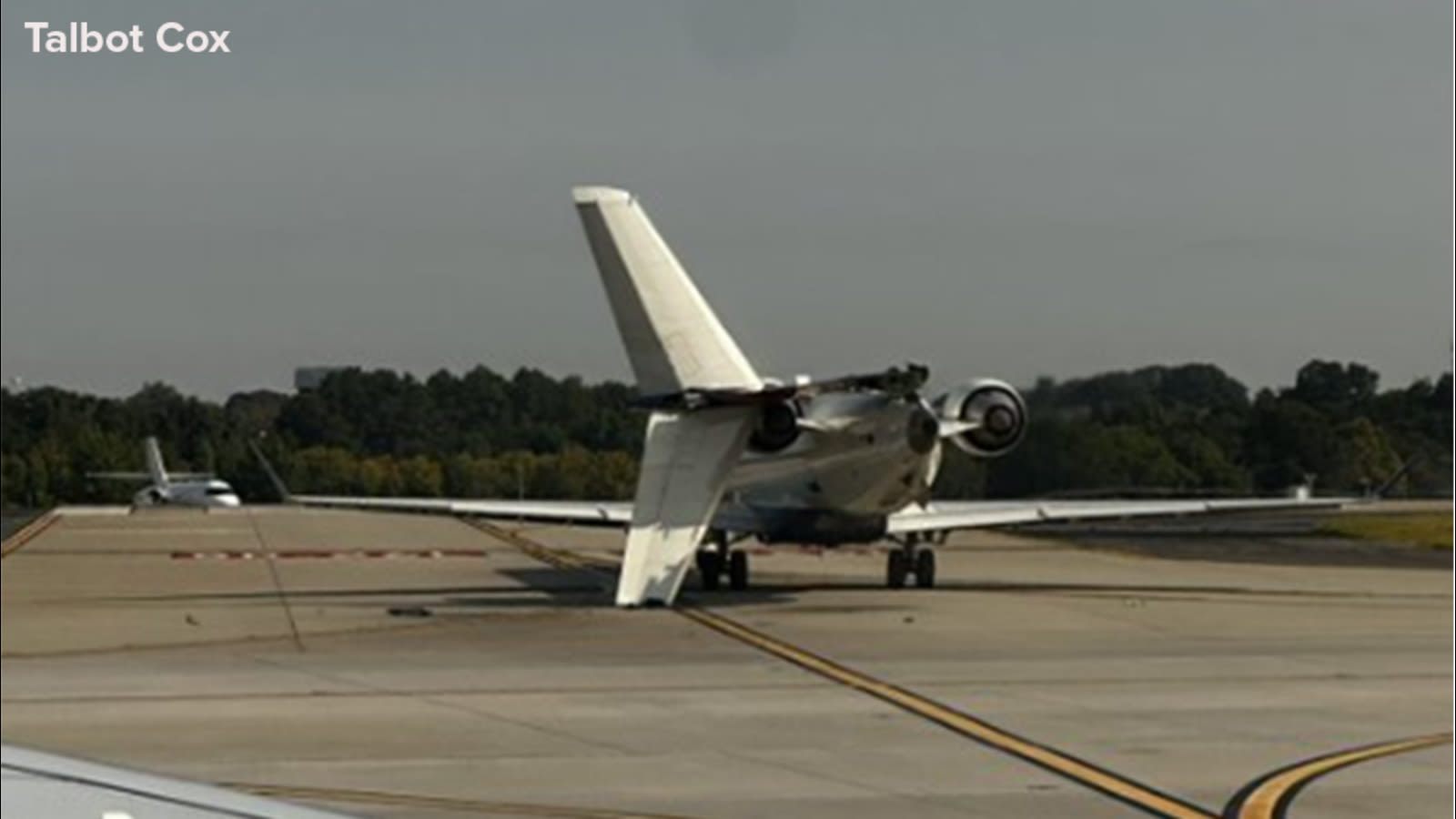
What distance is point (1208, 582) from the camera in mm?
39250

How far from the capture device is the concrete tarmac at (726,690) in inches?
551

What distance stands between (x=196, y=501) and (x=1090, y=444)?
8683mm

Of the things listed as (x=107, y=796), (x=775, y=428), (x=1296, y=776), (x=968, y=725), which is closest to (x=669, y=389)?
(x=775, y=428)

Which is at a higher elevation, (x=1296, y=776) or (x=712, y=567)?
(x=712, y=567)

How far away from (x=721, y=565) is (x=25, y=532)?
62.8 feet

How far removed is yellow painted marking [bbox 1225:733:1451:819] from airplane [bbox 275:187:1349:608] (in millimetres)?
4670

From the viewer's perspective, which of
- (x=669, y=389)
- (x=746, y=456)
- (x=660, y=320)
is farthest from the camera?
(x=746, y=456)

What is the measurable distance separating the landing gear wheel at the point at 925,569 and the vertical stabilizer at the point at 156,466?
65.9 ft

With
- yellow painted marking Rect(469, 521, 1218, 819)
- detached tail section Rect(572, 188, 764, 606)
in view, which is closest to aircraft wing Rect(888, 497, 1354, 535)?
yellow painted marking Rect(469, 521, 1218, 819)

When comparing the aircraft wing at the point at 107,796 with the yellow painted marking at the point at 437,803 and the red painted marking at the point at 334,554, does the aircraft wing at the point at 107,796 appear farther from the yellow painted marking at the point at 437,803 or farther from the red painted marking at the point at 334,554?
the red painted marking at the point at 334,554

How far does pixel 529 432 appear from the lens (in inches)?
669

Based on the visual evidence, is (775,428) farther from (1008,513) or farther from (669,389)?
(1008,513)

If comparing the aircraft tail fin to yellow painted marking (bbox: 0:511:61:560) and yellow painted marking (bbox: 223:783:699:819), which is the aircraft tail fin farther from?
yellow painted marking (bbox: 223:783:699:819)

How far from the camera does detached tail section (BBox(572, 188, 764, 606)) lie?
861 inches
